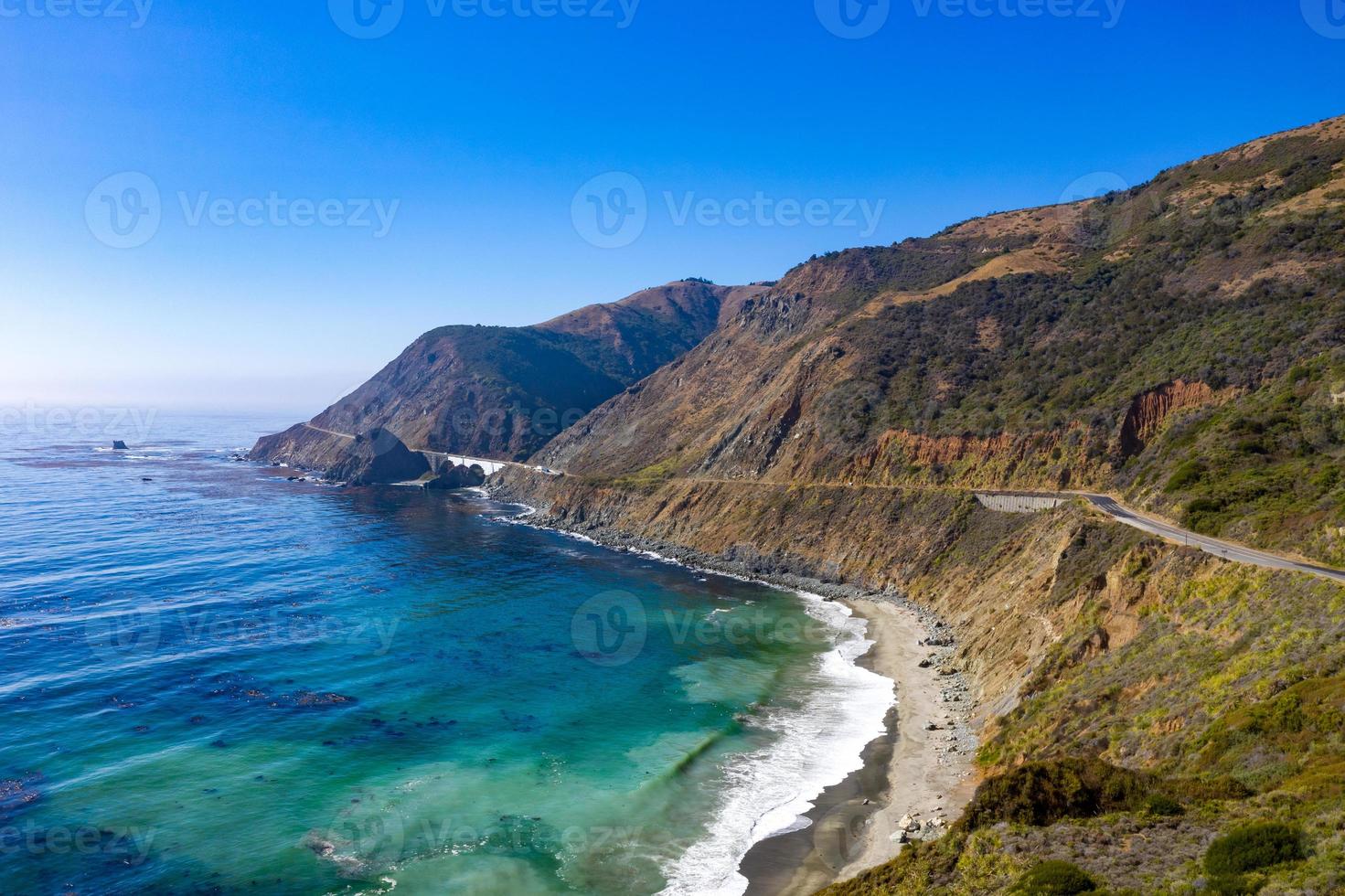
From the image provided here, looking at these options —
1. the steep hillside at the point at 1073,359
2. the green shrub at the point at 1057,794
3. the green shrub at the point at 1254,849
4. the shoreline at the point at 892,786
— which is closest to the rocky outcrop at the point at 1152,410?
the steep hillside at the point at 1073,359

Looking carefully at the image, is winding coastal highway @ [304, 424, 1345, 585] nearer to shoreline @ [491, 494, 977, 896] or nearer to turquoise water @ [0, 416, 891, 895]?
shoreline @ [491, 494, 977, 896]

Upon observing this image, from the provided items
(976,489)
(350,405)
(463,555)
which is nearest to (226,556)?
(463,555)

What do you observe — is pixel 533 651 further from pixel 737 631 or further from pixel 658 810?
pixel 658 810

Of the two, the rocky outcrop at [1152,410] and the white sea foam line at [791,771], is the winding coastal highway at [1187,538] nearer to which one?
the rocky outcrop at [1152,410]

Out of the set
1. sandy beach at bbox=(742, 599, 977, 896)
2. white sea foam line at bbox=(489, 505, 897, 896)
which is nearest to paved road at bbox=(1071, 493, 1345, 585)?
sandy beach at bbox=(742, 599, 977, 896)

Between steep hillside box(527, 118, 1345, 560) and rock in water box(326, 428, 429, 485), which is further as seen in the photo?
rock in water box(326, 428, 429, 485)

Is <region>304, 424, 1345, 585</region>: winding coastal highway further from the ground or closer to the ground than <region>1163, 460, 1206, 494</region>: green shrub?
closer to the ground

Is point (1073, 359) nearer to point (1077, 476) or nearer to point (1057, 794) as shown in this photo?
point (1077, 476)
